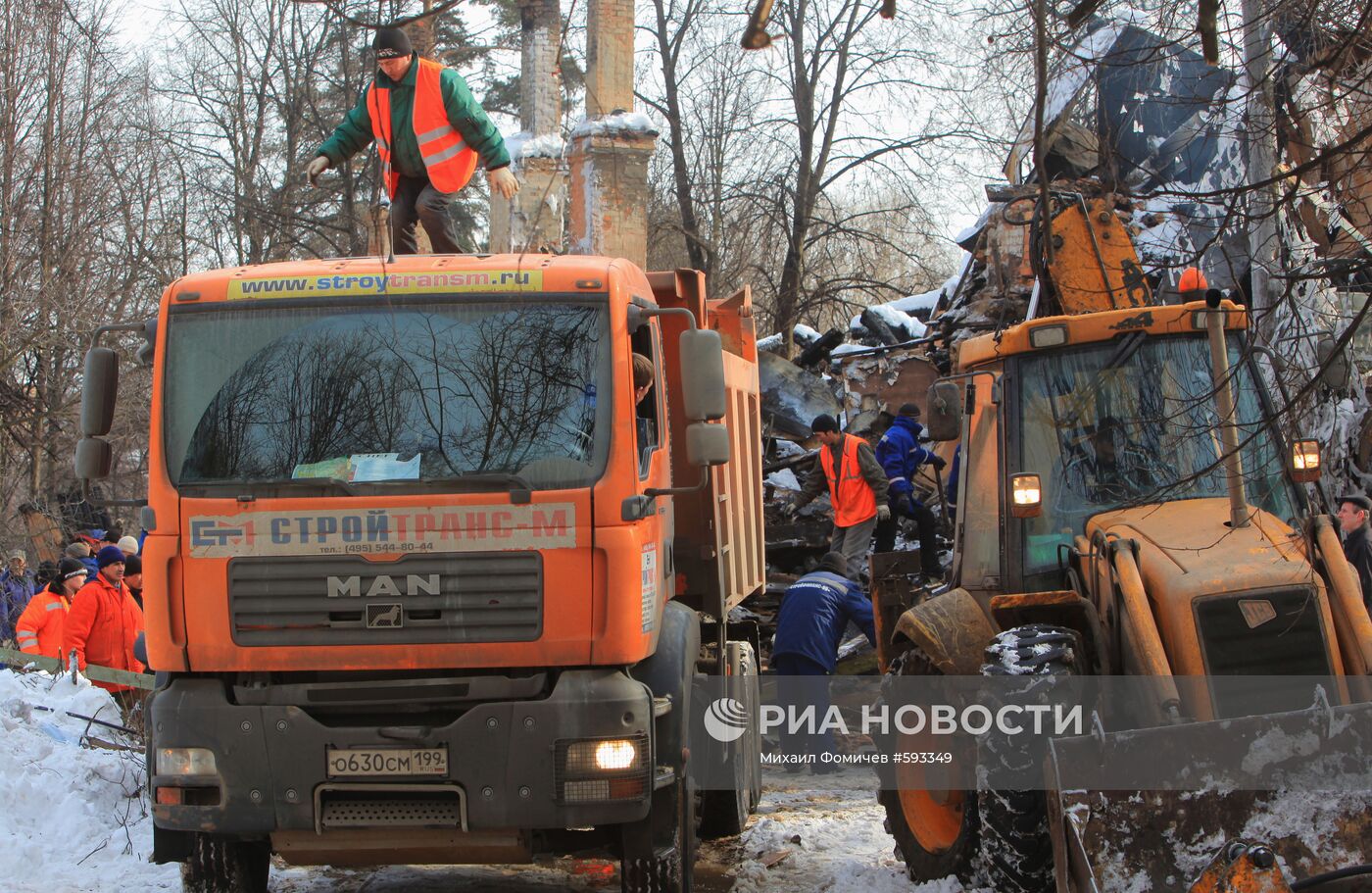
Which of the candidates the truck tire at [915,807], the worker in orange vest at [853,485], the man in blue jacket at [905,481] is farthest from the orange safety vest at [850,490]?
the truck tire at [915,807]

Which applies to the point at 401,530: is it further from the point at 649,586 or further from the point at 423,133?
the point at 423,133

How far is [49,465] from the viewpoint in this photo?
2003cm

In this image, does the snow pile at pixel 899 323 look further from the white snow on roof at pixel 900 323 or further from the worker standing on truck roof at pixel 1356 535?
the worker standing on truck roof at pixel 1356 535

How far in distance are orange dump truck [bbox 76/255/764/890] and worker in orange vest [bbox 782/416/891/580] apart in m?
6.80

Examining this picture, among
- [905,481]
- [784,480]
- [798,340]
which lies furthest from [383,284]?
[798,340]

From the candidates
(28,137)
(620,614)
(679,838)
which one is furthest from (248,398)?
(28,137)

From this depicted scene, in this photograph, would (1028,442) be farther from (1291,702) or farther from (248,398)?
(248,398)

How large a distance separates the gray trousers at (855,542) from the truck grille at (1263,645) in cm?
732

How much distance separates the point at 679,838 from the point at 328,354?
2.39 metres

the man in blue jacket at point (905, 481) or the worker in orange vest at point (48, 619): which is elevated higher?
the man in blue jacket at point (905, 481)

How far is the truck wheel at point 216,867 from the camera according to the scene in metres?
5.76

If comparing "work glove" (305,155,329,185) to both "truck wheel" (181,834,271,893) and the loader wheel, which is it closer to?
"truck wheel" (181,834,271,893)

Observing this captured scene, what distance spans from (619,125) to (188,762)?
13.7m

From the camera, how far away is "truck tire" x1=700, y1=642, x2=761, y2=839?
7.12 m
